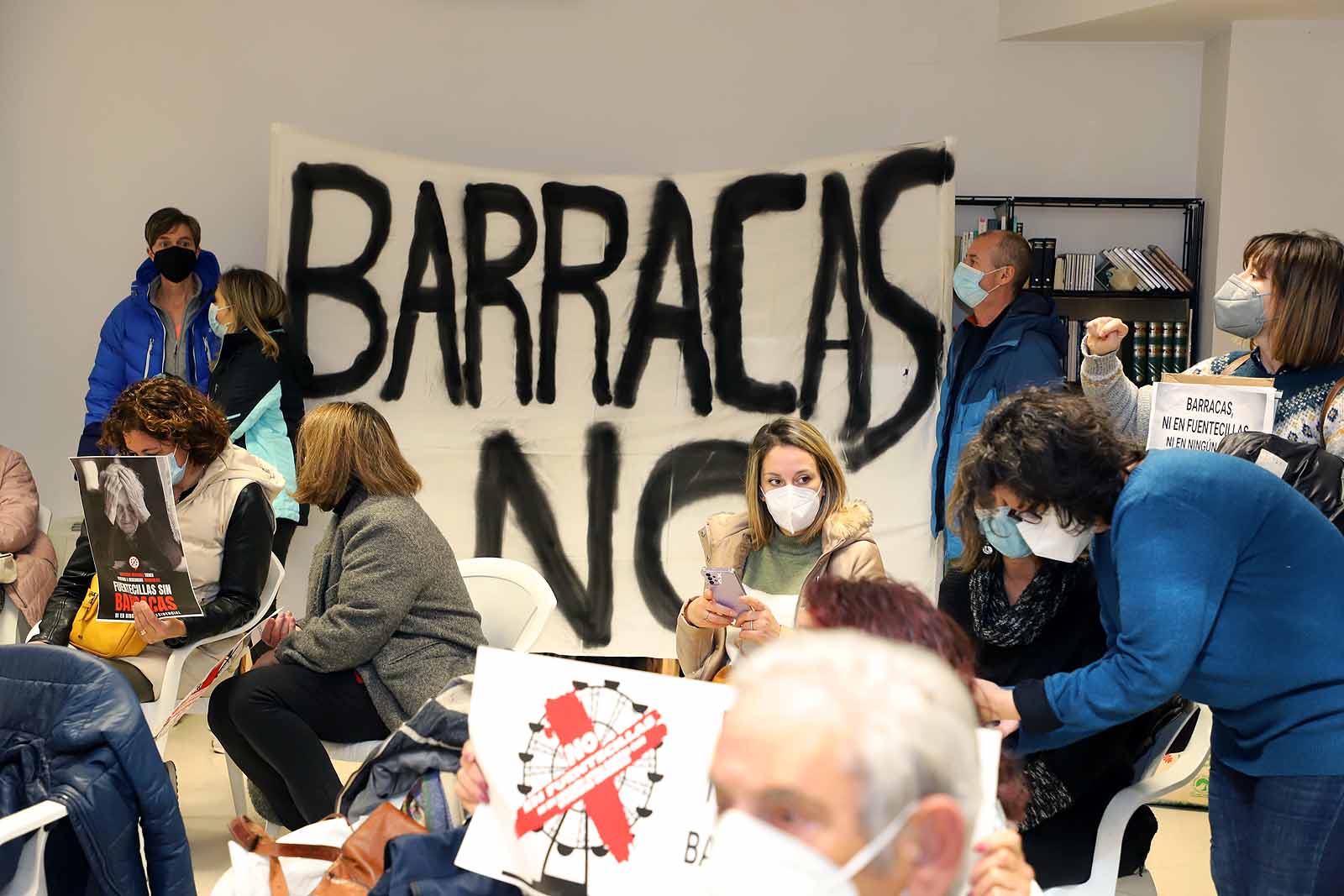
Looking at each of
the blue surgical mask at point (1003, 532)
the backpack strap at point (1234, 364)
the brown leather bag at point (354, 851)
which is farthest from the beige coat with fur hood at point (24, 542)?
the backpack strap at point (1234, 364)

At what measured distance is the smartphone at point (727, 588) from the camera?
3.06 meters

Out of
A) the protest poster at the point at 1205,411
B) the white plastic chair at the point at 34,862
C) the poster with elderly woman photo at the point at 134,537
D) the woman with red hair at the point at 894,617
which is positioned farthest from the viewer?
the poster with elderly woman photo at the point at 134,537

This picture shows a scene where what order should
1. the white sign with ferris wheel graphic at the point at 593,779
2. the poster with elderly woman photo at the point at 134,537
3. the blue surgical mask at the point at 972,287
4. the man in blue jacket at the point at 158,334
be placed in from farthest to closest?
the man in blue jacket at the point at 158,334, the blue surgical mask at the point at 972,287, the poster with elderly woman photo at the point at 134,537, the white sign with ferris wheel graphic at the point at 593,779

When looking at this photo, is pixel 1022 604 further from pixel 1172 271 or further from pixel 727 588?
pixel 1172 271

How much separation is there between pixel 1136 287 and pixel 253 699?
3.71 meters

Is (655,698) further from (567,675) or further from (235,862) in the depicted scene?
(235,862)

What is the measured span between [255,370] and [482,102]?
158cm

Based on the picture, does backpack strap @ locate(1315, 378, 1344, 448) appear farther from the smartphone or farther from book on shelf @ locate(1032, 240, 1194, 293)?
book on shelf @ locate(1032, 240, 1194, 293)

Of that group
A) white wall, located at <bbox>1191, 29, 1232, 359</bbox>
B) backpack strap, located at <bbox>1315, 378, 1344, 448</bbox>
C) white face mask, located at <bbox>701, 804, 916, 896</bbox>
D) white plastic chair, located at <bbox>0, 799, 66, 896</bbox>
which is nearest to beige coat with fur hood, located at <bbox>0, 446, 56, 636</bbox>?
white plastic chair, located at <bbox>0, 799, 66, 896</bbox>

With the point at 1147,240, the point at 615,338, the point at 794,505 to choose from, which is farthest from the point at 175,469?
the point at 1147,240

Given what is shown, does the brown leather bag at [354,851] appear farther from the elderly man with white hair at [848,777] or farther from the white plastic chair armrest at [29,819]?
the elderly man with white hair at [848,777]

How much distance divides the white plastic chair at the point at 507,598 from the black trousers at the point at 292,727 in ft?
0.91

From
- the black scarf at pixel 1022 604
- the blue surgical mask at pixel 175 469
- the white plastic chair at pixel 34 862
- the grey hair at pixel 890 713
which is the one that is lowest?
the white plastic chair at pixel 34 862

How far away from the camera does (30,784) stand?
2381 mm
